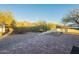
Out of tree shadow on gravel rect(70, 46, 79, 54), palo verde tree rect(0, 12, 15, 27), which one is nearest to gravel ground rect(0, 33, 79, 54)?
tree shadow on gravel rect(70, 46, 79, 54)

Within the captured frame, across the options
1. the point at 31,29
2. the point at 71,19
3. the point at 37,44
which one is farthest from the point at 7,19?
the point at 71,19

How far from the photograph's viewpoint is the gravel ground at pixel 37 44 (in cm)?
254

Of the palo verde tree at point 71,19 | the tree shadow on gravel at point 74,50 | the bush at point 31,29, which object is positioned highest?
the palo verde tree at point 71,19

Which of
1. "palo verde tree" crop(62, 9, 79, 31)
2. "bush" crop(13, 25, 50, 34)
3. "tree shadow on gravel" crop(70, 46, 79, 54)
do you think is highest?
"palo verde tree" crop(62, 9, 79, 31)

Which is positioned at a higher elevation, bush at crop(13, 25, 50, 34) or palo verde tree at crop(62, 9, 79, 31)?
palo verde tree at crop(62, 9, 79, 31)

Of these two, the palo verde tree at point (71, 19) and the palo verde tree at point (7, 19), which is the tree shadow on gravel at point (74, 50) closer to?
the palo verde tree at point (71, 19)

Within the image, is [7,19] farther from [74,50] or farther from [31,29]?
[74,50]

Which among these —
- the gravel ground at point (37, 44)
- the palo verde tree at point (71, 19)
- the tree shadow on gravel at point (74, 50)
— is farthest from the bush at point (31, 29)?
the tree shadow on gravel at point (74, 50)

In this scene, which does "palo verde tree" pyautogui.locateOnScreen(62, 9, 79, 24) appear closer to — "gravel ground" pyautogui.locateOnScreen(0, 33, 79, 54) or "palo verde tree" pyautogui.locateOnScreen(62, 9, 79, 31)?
"palo verde tree" pyautogui.locateOnScreen(62, 9, 79, 31)

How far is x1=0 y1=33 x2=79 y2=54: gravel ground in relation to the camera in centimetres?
254

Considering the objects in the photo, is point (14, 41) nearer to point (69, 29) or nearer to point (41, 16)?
point (41, 16)

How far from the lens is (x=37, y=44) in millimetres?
2555
